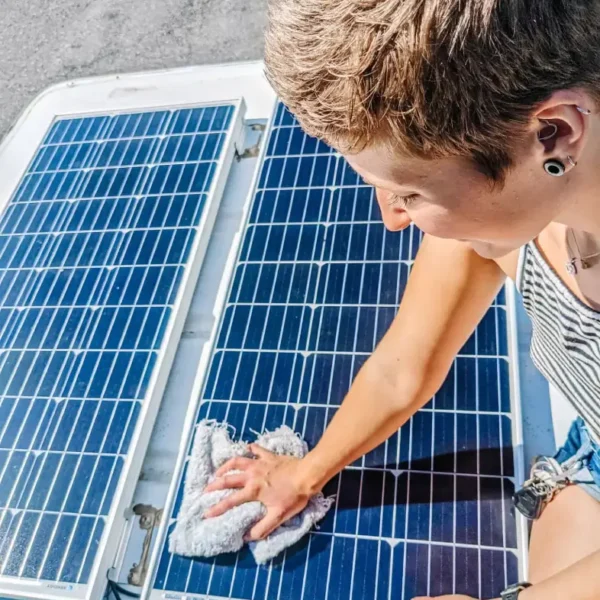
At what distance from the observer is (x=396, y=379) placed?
1.23 meters

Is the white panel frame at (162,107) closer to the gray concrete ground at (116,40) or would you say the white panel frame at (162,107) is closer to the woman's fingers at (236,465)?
the woman's fingers at (236,465)

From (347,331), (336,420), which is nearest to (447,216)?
(336,420)

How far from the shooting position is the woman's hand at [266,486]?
1.27 metres

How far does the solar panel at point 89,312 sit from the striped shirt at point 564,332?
0.88 metres

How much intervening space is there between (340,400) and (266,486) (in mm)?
259

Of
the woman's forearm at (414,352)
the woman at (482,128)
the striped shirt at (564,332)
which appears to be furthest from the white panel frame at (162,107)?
the striped shirt at (564,332)

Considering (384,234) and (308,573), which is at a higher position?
(384,234)

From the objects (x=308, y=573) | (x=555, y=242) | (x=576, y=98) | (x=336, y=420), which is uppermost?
(x=576, y=98)

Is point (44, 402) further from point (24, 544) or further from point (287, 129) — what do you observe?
point (287, 129)

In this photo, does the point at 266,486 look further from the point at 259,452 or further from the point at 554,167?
the point at 554,167

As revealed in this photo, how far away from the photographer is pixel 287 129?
6.30 ft

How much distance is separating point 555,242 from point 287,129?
3.59 feet

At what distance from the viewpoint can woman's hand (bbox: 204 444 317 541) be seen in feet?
4.16

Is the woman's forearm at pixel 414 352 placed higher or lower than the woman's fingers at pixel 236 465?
higher
